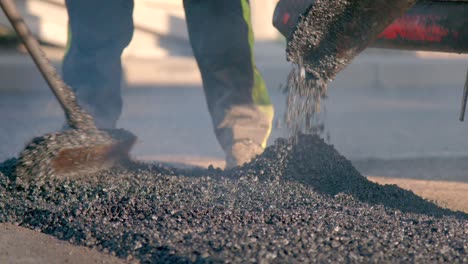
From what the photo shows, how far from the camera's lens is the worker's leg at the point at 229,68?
498 centimetres

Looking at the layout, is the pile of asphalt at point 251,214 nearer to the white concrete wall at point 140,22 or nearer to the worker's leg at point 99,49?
the worker's leg at point 99,49

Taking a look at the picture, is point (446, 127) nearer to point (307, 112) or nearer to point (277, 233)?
point (307, 112)

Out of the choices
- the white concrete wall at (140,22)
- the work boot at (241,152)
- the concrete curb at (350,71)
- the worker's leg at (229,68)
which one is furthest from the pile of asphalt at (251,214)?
the white concrete wall at (140,22)

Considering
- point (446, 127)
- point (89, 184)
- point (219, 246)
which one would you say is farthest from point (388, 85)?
point (219, 246)

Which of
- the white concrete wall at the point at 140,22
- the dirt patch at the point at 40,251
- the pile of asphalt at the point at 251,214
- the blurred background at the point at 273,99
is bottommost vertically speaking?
the dirt patch at the point at 40,251

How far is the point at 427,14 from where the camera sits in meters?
3.75

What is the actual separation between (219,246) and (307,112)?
52.6 inches

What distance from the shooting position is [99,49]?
504 cm

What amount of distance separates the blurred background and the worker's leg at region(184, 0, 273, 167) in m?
0.33

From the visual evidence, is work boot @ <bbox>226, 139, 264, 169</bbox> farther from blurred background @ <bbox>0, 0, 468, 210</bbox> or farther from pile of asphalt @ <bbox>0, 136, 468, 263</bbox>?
pile of asphalt @ <bbox>0, 136, 468, 263</bbox>

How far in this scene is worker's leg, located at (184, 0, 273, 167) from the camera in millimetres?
4977

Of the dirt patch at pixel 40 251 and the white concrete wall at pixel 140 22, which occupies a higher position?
the white concrete wall at pixel 140 22

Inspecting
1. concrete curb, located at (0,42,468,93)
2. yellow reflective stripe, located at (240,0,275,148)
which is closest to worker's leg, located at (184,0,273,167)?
yellow reflective stripe, located at (240,0,275,148)

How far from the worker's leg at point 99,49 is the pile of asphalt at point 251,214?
95 cm
